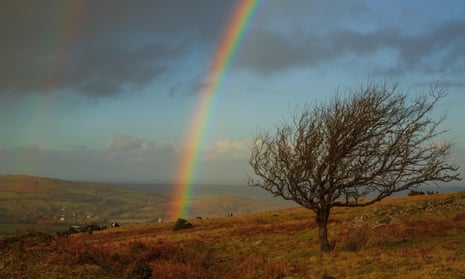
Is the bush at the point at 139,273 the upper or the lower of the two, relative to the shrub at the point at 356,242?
lower

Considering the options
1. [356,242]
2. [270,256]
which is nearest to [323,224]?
[356,242]

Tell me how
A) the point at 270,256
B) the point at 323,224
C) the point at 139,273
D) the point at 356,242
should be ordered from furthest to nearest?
the point at 270,256 < the point at 356,242 < the point at 323,224 < the point at 139,273

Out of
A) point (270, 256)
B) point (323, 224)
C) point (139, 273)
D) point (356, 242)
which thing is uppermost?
point (323, 224)

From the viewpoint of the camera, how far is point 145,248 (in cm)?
2984

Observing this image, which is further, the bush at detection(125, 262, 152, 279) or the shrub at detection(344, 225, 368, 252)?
the shrub at detection(344, 225, 368, 252)

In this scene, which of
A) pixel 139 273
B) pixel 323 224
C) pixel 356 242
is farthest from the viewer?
pixel 356 242

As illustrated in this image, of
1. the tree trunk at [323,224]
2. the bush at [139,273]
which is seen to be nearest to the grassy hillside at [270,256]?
the bush at [139,273]

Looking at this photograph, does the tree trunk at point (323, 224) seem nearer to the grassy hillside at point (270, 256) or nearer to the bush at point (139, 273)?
the grassy hillside at point (270, 256)

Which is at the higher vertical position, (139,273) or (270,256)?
(139,273)

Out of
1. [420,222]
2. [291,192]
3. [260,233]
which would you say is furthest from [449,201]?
[291,192]

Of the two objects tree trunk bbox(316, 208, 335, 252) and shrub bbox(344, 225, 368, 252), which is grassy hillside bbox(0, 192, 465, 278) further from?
tree trunk bbox(316, 208, 335, 252)

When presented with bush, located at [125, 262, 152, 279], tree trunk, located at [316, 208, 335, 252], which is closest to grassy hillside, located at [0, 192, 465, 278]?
bush, located at [125, 262, 152, 279]

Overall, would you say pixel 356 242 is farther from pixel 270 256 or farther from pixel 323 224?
pixel 270 256

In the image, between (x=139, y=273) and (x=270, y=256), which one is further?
(x=270, y=256)
